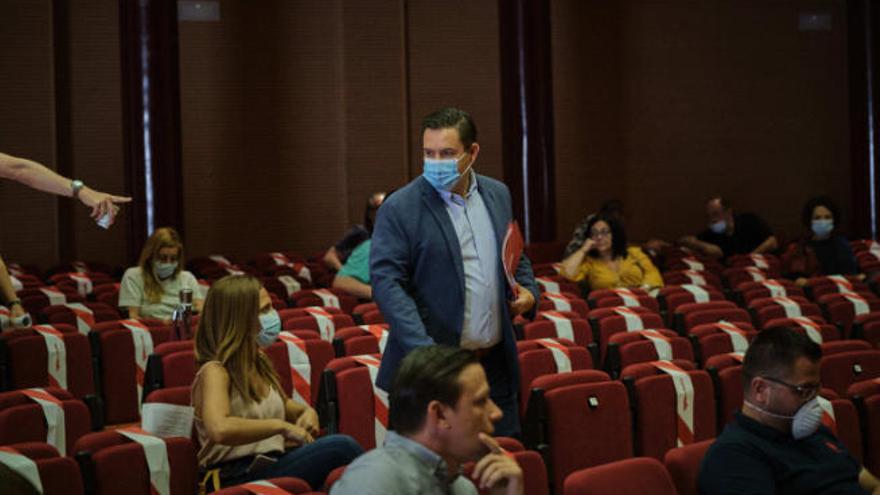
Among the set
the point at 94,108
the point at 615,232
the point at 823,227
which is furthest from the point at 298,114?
the point at 823,227

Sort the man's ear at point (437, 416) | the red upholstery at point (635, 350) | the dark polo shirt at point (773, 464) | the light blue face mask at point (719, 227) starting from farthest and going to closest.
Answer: the light blue face mask at point (719, 227), the red upholstery at point (635, 350), the dark polo shirt at point (773, 464), the man's ear at point (437, 416)

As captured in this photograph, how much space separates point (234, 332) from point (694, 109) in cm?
1213

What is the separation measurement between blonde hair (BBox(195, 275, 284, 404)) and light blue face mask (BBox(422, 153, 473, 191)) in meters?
0.85

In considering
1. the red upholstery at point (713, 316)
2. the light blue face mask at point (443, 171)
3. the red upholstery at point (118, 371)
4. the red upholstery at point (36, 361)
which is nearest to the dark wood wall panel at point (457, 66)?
the red upholstery at point (713, 316)

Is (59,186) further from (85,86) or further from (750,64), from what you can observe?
(750,64)

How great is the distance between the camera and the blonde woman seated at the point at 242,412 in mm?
4051

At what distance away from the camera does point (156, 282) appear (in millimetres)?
8008

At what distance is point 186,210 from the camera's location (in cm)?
1343

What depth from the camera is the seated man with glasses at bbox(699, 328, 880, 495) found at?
3.62m

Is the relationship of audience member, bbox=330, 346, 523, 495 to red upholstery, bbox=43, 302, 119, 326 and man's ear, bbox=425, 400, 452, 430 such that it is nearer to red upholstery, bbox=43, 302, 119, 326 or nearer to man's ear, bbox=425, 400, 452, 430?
man's ear, bbox=425, 400, 452, 430

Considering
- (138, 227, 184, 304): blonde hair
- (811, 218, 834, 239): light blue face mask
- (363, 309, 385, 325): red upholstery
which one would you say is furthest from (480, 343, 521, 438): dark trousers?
(811, 218, 834, 239): light blue face mask

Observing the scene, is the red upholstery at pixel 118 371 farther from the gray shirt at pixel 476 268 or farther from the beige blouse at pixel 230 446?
the gray shirt at pixel 476 268

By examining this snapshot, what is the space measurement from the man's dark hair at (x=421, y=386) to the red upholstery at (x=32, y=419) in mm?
2139

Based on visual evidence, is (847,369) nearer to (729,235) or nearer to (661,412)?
(661,412)
